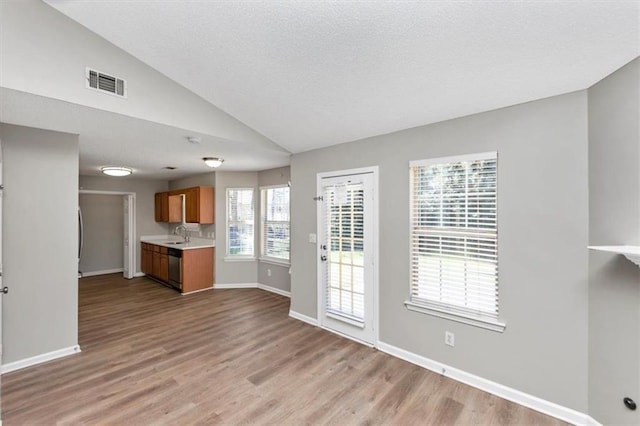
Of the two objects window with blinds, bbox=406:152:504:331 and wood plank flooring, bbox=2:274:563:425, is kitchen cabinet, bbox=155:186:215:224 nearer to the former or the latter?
wood plank flooring, bbox=2:274:563:425

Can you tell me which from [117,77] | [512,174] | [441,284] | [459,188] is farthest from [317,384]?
[117,77]

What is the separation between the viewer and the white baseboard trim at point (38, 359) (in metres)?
2.74

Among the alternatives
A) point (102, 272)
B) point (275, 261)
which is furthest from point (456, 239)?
point (102, 272)

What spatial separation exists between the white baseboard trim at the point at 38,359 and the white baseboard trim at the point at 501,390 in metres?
3.56

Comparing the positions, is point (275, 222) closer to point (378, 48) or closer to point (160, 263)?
point (160, 263)

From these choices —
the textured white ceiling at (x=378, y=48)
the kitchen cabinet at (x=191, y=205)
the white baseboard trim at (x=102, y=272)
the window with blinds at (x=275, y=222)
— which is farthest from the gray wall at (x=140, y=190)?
the textured white ceiling at (x=378, y=48)

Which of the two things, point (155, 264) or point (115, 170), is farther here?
point (155, 264)

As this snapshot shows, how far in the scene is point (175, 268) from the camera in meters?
5.67

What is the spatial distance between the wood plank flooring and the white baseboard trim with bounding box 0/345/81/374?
7 centimetres

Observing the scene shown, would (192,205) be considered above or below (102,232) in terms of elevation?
above

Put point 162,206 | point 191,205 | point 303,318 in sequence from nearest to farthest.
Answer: point 303,318 → point 191,205 → point 162,206

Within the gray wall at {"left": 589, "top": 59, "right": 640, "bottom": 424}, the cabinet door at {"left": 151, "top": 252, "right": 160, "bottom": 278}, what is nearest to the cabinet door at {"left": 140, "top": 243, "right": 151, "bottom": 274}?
the cabinet door at {"left": 151, "top": 252, "right": 160, "bottom": 278}

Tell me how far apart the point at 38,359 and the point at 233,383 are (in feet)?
7.13

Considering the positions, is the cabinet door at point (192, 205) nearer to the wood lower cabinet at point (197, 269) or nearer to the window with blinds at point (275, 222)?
the wood lower cabinet at point (197, 269)
